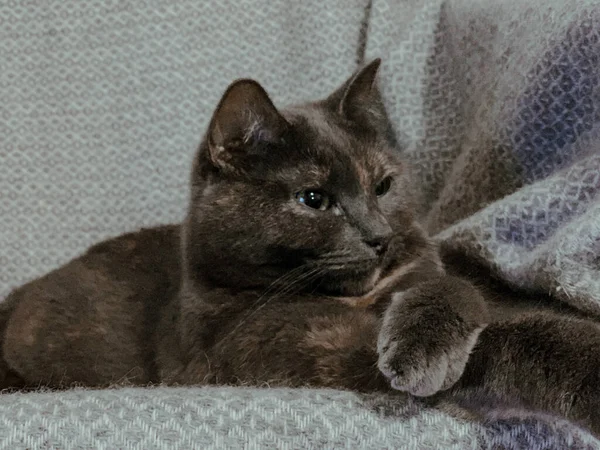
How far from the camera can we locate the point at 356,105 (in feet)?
3.50

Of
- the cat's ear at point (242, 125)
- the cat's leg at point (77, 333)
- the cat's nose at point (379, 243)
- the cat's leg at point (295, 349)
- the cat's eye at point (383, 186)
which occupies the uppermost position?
the cat's ear at point (242, 125)

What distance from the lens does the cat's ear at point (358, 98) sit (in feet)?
3.44

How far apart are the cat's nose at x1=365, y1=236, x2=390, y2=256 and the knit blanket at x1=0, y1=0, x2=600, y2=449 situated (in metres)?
0.18

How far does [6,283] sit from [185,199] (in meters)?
0.43

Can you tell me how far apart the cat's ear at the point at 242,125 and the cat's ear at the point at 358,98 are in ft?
0.49

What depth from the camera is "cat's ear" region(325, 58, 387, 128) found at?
1048 millimetres

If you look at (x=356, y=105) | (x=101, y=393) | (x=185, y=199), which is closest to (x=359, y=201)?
(x=356, y=105)

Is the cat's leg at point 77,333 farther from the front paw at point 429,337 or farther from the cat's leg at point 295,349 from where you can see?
the front paw at point 429,337

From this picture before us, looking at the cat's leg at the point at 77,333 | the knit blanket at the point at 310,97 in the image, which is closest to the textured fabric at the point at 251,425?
the knit blanket at the point at 310,97

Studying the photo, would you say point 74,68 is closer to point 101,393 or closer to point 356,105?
point 356,105

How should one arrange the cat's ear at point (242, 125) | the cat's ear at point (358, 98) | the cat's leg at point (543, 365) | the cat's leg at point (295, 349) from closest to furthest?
the cat's leg at point (543, 365), the cat's leg at point (295, 349), the cat's ear at point (242, 125), the cat's ear at point (358, 98)

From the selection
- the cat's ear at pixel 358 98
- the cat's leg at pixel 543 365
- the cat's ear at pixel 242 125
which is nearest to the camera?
the cat's leg at pixel 543 365

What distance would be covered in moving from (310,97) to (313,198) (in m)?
0.63

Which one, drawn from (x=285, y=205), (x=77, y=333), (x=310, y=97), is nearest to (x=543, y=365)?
(x=285, y=205)
